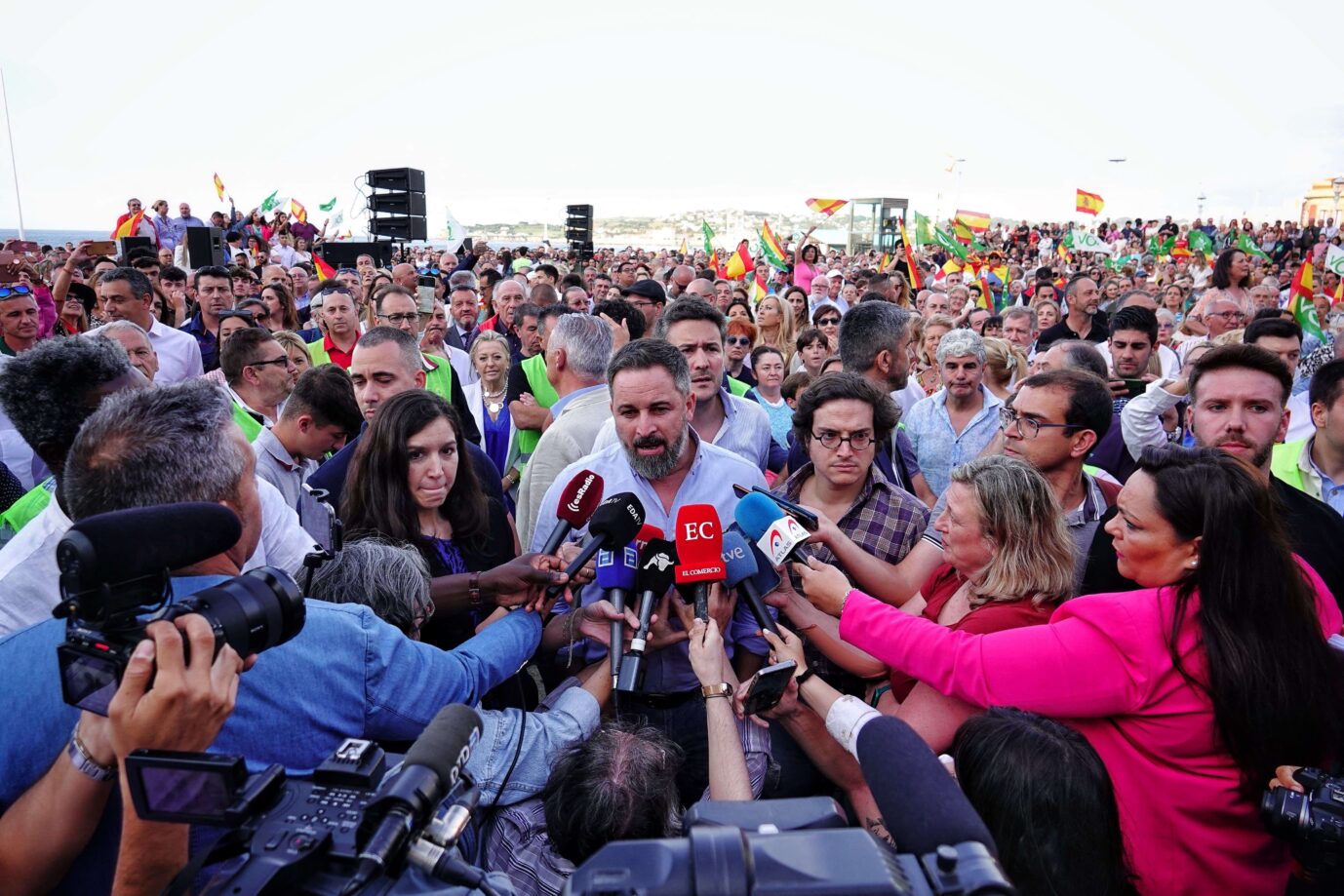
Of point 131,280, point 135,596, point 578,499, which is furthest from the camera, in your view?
point 131,280

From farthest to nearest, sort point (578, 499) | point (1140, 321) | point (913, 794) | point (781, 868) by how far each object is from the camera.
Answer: point (1140, 321) < point (578, 499) < point (913, 794) < point (781, 868)

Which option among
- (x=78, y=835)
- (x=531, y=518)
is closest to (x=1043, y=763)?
(x=78, y=835)

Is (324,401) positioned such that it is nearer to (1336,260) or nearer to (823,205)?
(1336,260)

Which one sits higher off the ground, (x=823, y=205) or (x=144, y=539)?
(x=823, y=205)

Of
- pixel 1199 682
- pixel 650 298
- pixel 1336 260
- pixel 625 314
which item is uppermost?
pixel 1336 260

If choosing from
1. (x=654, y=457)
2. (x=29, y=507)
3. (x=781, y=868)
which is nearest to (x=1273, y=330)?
(x=654, y=457)

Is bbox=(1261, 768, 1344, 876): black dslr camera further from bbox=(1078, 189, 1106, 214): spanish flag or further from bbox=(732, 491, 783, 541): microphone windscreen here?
bbox=(1078, 189, 1106, 214): spanish flag

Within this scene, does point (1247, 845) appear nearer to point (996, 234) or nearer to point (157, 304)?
Answer: point (157, 304)

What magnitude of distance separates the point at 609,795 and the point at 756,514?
948mm

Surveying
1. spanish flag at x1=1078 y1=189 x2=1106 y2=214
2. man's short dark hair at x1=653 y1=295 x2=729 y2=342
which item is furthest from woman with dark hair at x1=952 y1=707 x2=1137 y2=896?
spanish flag at x1=1078 y1=189 x2=1106 y2=214

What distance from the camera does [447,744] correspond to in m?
1.19

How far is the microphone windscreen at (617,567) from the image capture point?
245 centimetres

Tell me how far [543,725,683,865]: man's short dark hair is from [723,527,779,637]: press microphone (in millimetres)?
514

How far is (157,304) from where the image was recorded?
746 centimetres
